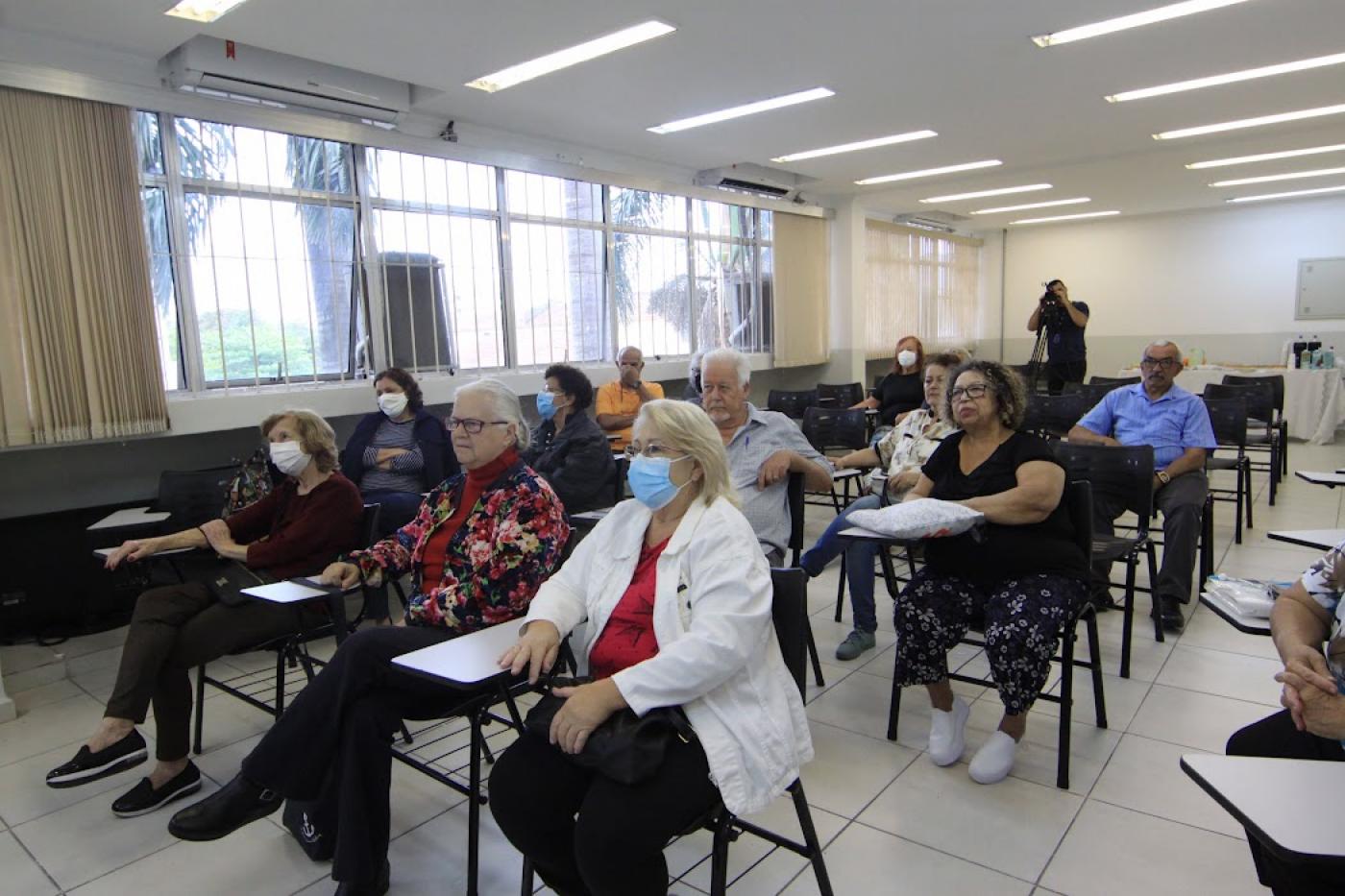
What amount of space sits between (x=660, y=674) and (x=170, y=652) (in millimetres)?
1776

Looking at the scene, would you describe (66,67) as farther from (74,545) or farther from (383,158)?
(74,545)

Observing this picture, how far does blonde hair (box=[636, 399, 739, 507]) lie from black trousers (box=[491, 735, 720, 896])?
56 cm

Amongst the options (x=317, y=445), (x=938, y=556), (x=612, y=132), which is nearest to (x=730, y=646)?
(x=938, y=556)

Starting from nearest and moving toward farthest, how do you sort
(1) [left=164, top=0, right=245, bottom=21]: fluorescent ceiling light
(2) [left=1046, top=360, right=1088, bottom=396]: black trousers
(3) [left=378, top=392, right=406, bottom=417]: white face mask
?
(1) [left=164, top=0, right=245, bottom=21]: fluorescent ceiling light, (3) [left=378, top=392, right=406, bottom=417]: white face mask, (2) [left=1046, top=360, right=1088, bottom=396]: black trousers

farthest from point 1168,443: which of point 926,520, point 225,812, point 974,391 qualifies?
point 225,812

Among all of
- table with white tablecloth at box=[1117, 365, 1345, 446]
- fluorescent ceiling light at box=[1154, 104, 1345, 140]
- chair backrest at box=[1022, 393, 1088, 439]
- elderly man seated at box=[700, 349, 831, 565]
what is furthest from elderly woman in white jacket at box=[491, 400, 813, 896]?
table with white tablecloth at box=[1117, 365, 1345, 446]

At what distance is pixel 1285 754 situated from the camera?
157 cm

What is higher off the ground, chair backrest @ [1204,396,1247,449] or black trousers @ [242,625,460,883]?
chair backrest @ [1204,396,1247,449]

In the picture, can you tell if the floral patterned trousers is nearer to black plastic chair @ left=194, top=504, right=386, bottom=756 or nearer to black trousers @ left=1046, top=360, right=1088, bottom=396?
black plastic chair @ left=194, top=504, right=386, bottom=756

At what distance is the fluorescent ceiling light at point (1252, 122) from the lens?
5.58 meters

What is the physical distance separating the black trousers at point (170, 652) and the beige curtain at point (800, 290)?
6.42 meters

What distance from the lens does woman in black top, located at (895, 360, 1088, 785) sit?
7.69 feet

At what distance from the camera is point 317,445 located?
110 inches

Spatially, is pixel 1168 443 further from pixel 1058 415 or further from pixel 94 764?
pixel 94 764
